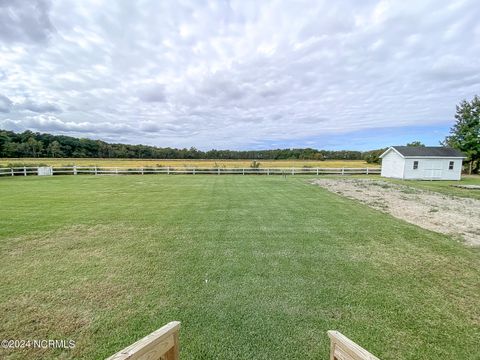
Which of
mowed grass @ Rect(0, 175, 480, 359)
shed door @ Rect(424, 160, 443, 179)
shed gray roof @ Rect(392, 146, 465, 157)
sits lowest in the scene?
mowed grass @ Rect(0, 175, 480, 359)

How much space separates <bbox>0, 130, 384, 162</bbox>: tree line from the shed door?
107 ft

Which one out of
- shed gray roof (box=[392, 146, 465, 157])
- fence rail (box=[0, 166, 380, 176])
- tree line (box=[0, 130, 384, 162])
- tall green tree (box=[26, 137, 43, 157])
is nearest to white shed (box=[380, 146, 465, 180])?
shed gray roof (box=[392, 146, 465, 157])

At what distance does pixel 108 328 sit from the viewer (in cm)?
248

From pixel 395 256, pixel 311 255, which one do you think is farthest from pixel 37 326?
pixel 395 256

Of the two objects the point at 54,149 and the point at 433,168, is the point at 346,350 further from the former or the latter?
the point at 54,149

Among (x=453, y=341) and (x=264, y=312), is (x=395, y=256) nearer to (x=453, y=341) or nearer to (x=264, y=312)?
(x=453, y=341)

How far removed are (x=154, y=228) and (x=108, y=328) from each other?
3.57m

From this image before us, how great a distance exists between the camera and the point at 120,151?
64.6 metres

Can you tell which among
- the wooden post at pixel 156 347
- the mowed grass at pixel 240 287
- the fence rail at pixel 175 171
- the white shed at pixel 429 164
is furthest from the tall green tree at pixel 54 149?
the wooden post at pixel 156 347

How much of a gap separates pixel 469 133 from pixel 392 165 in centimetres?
1237

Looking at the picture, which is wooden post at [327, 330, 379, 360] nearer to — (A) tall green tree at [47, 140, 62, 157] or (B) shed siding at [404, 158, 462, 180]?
(B) shed siding at [404, 158, 462, 180]

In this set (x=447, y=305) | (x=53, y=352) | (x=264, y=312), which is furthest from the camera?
(x=447, y=305)

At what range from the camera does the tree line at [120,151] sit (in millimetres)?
55594

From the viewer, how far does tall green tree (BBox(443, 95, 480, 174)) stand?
89.0 feet
